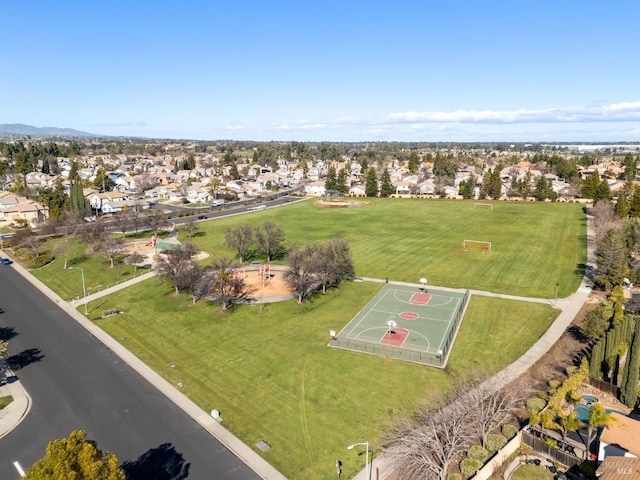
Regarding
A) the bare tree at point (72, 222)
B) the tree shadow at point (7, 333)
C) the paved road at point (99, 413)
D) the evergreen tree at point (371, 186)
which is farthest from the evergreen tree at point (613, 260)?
the evergreen tree at point (371, 186)

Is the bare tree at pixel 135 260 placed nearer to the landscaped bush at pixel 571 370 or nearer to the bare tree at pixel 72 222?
the bare tree at pixel 72 222

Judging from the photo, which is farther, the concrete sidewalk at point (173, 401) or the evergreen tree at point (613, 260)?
the evergreen tree at point (613, 260)

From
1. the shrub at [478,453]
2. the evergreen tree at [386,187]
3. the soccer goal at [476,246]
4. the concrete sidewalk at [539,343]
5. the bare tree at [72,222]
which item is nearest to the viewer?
the shrub at [478,453]

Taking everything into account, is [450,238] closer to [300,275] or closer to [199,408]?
[300,275]

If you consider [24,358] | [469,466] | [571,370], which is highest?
[469,466]

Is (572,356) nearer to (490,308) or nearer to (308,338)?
(490,308)

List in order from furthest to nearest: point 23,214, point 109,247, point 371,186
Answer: point 371,186
point 23,214
point 109,247

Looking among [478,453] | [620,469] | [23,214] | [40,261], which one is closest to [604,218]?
[620,469]
